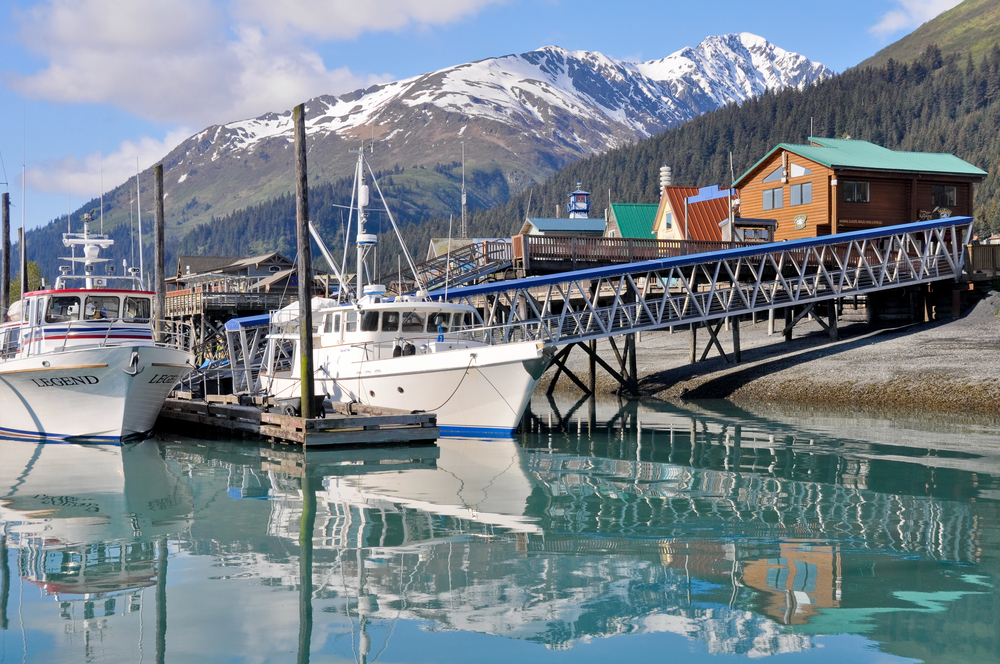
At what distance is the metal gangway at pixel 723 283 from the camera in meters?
32.1

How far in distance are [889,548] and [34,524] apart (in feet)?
39.4

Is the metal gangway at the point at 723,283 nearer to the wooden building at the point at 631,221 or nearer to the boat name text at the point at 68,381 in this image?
the boat name text at the point at 68,381

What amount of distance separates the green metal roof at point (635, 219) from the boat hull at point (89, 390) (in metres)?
48.2

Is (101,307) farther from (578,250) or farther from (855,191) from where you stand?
(855,191)

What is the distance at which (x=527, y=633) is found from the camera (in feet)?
28.2

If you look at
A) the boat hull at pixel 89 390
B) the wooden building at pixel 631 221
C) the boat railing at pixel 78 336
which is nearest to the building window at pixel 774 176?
the wooden building at pixel 631 221

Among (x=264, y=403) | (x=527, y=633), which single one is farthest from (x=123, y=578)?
(x=264, y=403)

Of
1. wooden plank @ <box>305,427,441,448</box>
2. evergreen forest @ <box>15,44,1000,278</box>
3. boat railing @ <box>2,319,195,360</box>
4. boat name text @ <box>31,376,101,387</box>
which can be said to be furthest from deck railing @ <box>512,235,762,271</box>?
evergreen forest @ <box>15,44,1000,278</box>

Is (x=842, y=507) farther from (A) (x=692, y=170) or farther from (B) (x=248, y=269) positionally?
(A) (x=692, y=170)

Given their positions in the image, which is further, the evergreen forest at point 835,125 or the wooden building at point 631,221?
the evergreen forest at point 835,125

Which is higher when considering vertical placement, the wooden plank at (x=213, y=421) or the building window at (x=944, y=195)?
the building window at (x=944, y=195)

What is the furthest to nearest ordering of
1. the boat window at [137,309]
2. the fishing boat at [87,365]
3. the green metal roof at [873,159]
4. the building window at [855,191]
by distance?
the green metal roof at [873,159]
the building window at [855,191]
the boat window at [137,309]
the fishing boat at [87,365]

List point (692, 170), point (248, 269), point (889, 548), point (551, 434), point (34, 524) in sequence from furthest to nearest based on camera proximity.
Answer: point (692, 170) < point (248, 269) < point (551, 434) < point (34, 524) < point (889, 548)

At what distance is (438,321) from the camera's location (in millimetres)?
27859
